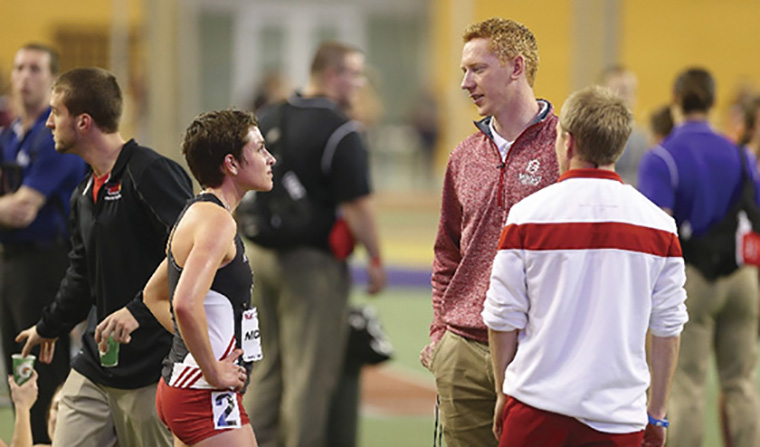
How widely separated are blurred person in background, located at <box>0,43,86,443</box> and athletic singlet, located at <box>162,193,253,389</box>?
6.56ft

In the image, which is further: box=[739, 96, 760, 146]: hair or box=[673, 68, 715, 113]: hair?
box=[739, 96, 760, 146]: hair

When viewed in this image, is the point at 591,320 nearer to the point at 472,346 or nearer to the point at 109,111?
the point at 472,346

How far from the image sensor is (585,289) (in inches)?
130

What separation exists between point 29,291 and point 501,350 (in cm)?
304

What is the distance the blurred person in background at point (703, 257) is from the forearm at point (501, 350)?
2.61m

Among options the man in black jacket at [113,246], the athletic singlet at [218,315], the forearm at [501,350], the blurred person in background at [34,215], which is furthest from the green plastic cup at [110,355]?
the blurred person in background at [34,215]

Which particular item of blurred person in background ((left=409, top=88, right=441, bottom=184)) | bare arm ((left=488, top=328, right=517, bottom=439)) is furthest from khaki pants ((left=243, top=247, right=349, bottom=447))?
blurred person in background ((left=409, top=88, right=441, bottom=184))

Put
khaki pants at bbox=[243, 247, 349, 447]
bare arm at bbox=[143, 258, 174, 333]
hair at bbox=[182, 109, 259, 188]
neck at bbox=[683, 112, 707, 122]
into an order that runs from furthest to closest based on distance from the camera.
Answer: khaki pants at bbox=[243, 247, 349, 447]
neck at bbox=[683, 112, 707, 122]
bare arm at bbox=[143, 258, 174, 333]
hair at bbox=[182, 109, 259, 188]

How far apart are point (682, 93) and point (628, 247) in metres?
2.92

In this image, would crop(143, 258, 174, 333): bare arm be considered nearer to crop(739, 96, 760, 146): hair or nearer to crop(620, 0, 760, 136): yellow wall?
crop(739, 96, 760, 146): hair

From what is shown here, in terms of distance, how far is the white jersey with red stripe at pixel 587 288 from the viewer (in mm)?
3309

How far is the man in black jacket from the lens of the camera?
4113 millimetres

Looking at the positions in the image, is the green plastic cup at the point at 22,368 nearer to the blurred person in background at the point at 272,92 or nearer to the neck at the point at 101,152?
the neck at the point at 101,152

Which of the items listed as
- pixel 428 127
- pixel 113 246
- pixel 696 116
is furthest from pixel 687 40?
pixel 113 246
